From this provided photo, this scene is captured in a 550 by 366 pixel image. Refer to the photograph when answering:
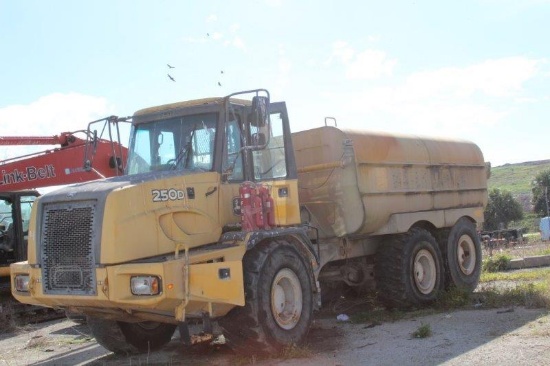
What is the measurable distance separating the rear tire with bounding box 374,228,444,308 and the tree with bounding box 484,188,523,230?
46.8 m

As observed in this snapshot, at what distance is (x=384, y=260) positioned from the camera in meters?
10.5

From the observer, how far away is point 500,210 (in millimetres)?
56156

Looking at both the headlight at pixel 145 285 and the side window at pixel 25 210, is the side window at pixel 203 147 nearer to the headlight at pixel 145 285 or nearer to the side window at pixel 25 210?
the headlight at pixel 145 285

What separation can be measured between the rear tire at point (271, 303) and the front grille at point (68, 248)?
1631 mm

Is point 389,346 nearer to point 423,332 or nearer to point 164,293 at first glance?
point 423,332

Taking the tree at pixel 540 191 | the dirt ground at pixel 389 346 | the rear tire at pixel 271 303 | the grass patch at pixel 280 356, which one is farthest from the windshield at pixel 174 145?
the tree at pixel 540 191

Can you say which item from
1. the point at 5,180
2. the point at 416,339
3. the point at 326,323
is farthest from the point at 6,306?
the point at 416,339

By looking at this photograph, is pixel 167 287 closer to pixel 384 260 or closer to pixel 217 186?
pixel 217 186

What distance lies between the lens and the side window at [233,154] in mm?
7899

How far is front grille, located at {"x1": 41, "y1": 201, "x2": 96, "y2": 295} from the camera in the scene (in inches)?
267

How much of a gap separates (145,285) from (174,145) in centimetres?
217

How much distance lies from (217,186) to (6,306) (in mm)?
6936

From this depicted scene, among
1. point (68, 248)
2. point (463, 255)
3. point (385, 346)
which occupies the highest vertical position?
point (68, 248)

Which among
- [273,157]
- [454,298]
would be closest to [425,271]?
[454,298]
